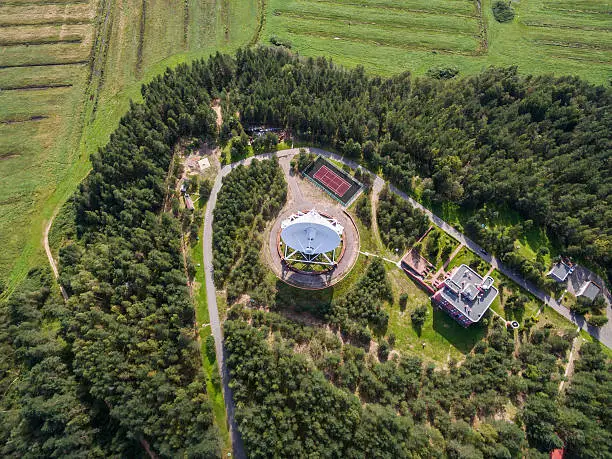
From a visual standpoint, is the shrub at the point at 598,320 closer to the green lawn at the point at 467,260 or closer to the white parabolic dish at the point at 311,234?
the green lawn at the point at 467,260

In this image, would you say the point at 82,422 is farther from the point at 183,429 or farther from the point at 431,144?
the point at 431,144

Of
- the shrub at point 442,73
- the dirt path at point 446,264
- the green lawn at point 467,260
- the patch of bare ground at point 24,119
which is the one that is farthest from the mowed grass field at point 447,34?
the patch of bare ground at point 24,119

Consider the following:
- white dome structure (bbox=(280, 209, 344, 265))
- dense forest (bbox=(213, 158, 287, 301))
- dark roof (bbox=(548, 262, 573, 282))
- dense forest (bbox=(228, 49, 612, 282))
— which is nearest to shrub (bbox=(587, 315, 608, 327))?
dark roof (bbox=(548, 262, 573, 282))

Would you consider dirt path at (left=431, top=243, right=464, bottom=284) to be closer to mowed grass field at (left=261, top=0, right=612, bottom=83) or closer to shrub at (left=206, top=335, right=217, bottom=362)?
shrub at (left=206, top=335, right=217, bottom=362)

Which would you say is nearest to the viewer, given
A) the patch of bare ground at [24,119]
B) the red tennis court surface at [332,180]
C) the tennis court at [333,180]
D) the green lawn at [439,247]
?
the green lawn at [439,247]

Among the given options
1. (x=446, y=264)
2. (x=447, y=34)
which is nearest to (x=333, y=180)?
(x=446, y=264)

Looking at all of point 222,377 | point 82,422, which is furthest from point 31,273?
point 222,377
